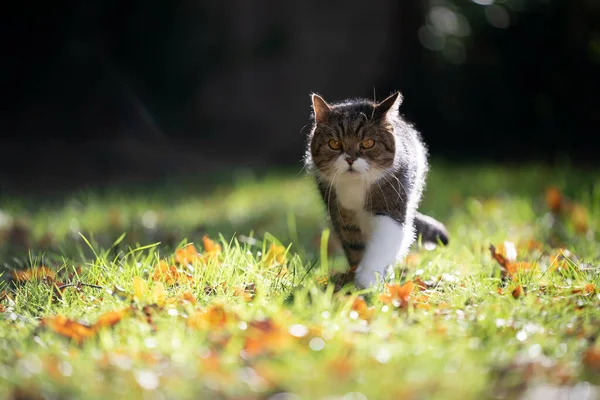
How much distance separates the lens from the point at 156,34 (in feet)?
26.4

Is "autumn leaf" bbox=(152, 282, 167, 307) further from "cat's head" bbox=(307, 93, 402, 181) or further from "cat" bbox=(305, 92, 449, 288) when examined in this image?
"cat's head" bbox=(307, 93, 402, 181)

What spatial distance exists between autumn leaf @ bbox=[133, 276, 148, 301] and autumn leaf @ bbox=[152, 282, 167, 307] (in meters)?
0.04

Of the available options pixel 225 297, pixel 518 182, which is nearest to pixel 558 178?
pixel 518 182

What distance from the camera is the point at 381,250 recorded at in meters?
2.57

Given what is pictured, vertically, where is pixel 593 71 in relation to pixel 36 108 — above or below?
above

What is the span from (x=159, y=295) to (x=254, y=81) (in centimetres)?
741

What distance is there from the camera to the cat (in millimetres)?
2686

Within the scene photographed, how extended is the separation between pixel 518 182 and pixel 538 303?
12.0 ft

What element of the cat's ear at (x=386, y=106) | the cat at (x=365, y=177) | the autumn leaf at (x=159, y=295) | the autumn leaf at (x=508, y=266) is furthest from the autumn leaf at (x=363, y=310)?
the cat's ear at (x=386, y=106)

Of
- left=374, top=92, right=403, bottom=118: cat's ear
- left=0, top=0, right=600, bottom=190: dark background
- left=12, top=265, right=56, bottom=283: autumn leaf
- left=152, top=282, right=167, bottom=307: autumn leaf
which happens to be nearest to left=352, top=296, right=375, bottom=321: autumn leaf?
left=152, top=282, right=167, bottom=307: autumn leaf

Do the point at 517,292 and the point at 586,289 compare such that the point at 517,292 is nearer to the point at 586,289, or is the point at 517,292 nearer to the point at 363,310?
the point at 586,289

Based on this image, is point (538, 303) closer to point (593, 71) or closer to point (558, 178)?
point (558, 178)

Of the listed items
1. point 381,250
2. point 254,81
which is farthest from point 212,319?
point 254,81

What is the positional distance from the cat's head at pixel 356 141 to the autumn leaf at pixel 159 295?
0.92 m
